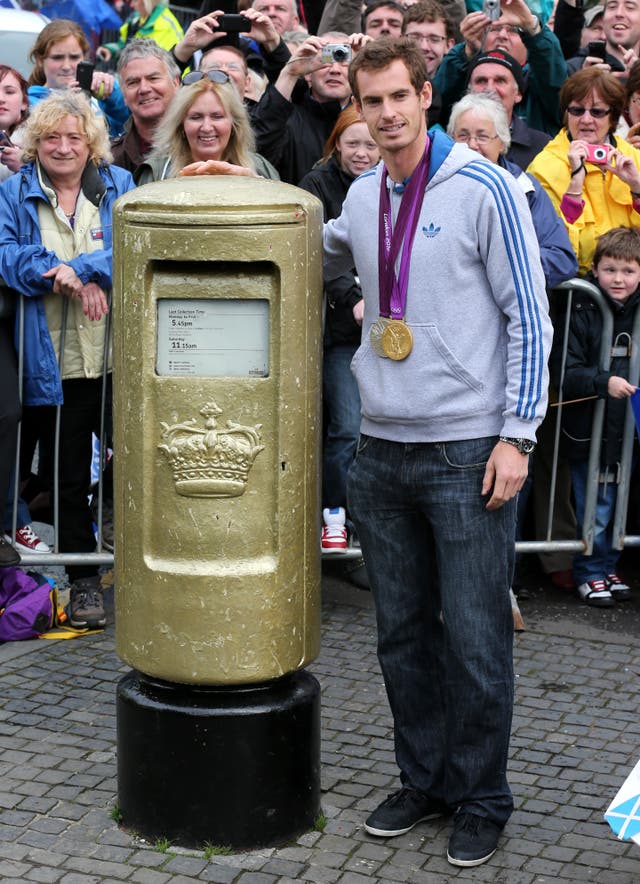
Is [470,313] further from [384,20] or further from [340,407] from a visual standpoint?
[384,20]

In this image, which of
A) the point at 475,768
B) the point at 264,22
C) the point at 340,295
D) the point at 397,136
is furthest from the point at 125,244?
the point at 264,22

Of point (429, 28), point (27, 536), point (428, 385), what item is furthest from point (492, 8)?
point (428, 385)

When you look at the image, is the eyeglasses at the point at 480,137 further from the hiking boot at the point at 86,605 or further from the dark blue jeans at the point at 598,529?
the hiking boot at the point at 86,605

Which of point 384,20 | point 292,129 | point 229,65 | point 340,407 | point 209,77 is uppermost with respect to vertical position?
point 384,20

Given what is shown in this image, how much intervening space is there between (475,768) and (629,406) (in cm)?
271

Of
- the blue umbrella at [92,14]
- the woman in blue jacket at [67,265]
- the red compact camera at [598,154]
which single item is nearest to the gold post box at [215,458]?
the woman in blue jacket at [67,265]

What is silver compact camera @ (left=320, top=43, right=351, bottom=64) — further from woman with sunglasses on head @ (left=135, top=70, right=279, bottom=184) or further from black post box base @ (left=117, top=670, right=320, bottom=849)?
black post box base @ (left=117, top=670, right=320, bottom=849)

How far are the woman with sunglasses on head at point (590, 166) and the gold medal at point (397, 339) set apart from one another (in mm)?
2887

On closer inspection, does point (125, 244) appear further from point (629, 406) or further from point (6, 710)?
point (629, 406)

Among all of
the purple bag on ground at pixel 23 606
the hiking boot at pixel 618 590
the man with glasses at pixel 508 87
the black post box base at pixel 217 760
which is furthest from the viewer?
the man with glasses at pixel 508 87

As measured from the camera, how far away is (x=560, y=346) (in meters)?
6.39

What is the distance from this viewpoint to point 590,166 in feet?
21.8

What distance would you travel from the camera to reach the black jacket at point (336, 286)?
630cm

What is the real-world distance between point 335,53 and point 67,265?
2253 mm
